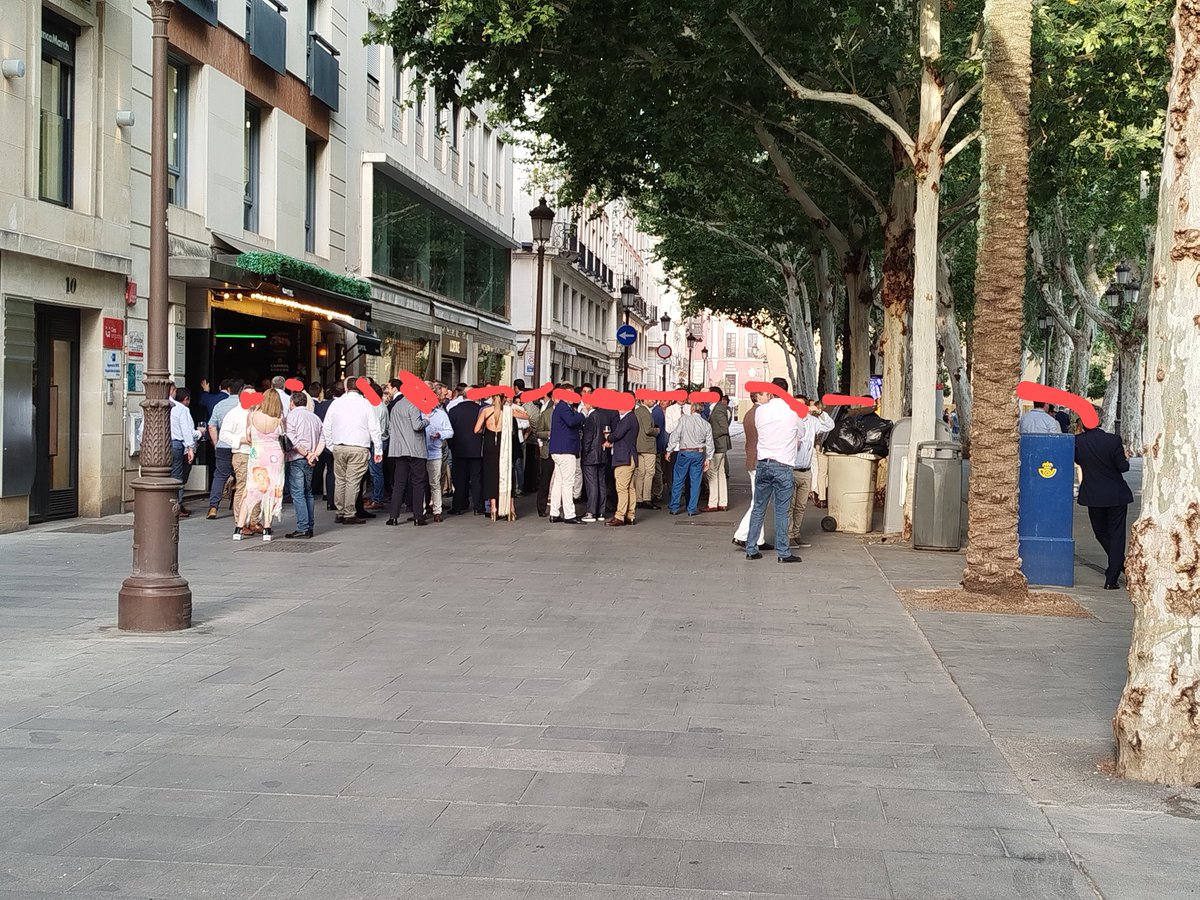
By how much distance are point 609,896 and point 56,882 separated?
1854mm

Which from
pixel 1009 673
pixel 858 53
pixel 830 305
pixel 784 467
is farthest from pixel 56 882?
pixel 830 305

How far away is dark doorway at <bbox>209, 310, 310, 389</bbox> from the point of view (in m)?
21.3

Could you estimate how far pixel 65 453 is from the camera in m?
16.5

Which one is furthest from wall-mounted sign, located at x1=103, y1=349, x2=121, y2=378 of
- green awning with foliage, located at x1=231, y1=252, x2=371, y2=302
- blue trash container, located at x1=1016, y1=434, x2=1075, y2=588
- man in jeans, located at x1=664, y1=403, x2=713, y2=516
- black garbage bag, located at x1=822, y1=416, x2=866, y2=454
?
blue trash container, located at x1=1016, y1=434, x2=1075, y2=588

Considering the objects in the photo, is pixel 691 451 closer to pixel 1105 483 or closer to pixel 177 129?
pixel 1105 483

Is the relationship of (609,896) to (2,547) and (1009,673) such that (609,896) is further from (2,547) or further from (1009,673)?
(2,547)

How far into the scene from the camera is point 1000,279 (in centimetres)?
1148

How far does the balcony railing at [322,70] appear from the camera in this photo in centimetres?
2470

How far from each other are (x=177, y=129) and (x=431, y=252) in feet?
48.5

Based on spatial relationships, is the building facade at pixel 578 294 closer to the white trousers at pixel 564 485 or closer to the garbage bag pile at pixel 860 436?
the white trousers at pixel 564 485

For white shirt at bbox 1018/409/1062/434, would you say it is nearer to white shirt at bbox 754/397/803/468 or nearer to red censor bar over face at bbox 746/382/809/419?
red censor bar over face at bbox 746/382/809/419

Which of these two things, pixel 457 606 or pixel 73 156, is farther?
pixel 73 156

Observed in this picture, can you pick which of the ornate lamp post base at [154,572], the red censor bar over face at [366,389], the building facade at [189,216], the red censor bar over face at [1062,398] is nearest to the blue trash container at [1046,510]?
the red censor bar over face at [1062,398]

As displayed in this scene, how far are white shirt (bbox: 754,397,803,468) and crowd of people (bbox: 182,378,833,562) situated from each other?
1 centimetres
